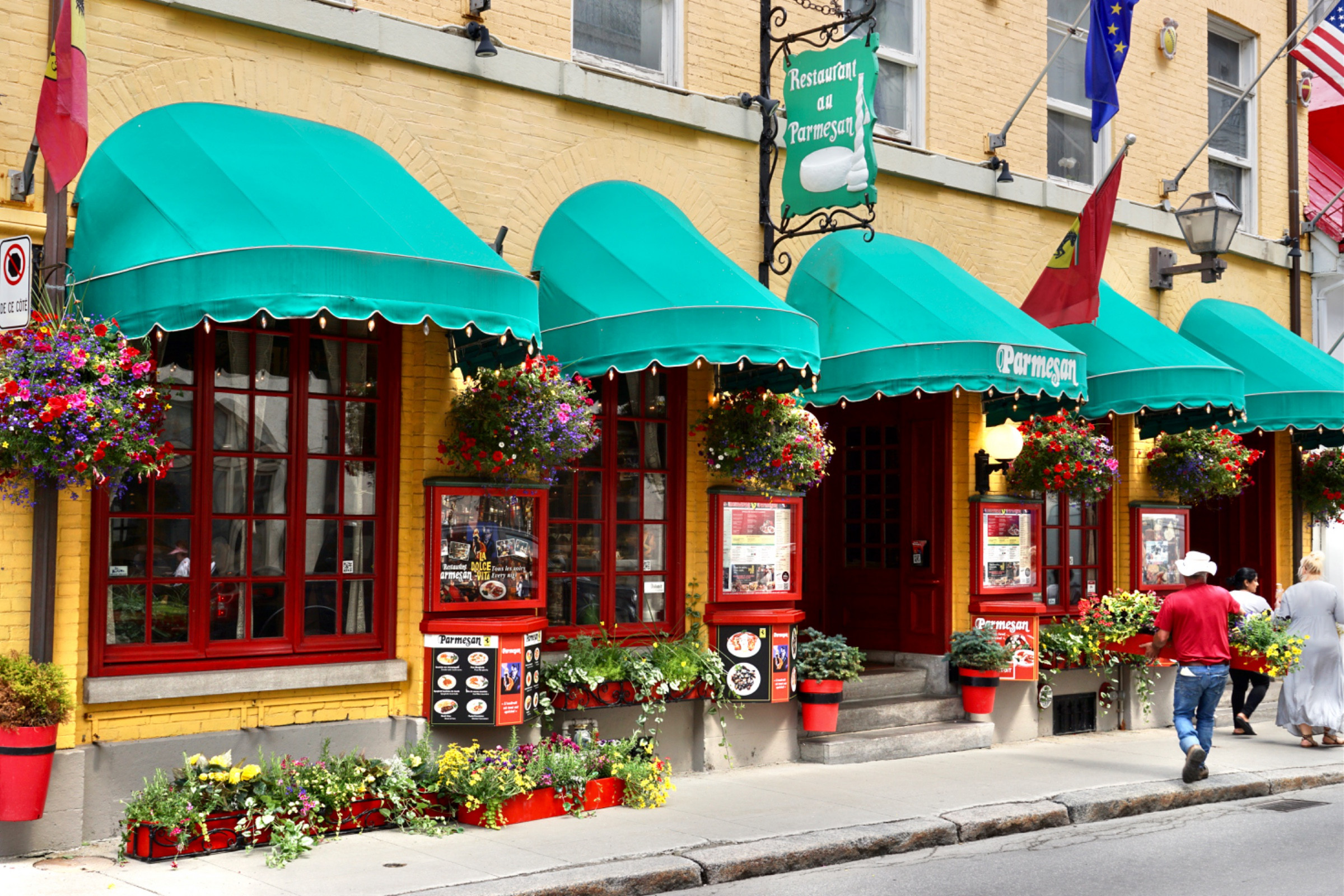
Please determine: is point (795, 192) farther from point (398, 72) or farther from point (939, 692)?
point (939, 692)

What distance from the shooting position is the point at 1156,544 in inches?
585

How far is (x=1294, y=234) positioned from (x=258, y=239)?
13511 millimetres

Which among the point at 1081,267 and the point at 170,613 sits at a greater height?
the point at 1081,267

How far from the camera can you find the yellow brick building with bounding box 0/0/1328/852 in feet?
27.7

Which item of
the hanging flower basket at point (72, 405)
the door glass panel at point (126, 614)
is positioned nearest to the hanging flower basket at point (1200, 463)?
the door glass panel at point (126, 614)

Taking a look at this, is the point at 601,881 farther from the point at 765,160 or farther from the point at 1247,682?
the point at 1247,682

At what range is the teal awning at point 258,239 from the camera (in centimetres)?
762

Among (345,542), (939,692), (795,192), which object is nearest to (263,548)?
(345,542)

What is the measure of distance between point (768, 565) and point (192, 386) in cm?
477

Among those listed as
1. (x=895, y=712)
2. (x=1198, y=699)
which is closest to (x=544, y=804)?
(x=895, y=712)

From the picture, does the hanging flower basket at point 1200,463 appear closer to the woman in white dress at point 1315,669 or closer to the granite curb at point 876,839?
the woman in white dress at point 1315,669

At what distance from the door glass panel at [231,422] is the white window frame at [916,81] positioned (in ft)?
22.6

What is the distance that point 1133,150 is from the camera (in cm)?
1523

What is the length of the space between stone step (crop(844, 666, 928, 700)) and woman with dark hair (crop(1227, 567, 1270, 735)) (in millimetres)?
3340
